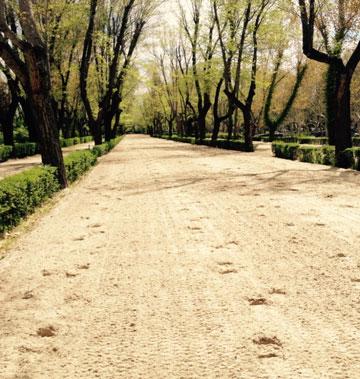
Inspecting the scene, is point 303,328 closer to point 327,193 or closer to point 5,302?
point 5,302

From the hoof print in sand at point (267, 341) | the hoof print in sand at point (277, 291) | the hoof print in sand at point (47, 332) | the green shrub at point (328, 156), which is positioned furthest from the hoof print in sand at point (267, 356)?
the green shrub at point (328, 156)

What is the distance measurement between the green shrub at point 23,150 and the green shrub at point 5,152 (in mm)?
961

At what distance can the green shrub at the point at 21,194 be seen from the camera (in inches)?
276

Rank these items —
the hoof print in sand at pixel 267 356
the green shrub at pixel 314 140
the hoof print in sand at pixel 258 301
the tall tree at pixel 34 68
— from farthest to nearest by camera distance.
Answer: the green shrub at pixel 314 140, the tall tree at pixel 34 68, the hoof print in sand at pixel 258 301, the hoof print in sand at pixel 267 356

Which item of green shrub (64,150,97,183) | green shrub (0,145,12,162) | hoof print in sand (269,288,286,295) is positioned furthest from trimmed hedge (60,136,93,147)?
hoof print in sand (269,288,286,295)

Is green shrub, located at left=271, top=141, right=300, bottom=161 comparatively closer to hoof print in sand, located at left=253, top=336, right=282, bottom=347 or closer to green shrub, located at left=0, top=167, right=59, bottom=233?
green shrub, located at left=0, top=167, right=59, bottom=233

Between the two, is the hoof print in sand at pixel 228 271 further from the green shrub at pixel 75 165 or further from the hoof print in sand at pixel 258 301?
the green shrub at pixel 75 165

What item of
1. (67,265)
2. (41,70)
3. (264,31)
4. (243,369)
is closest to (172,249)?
(67,265)

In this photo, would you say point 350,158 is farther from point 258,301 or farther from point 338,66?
point 258,301

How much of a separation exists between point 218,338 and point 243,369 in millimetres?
472

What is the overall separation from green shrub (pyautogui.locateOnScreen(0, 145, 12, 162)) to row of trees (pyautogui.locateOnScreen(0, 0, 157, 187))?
3.90m

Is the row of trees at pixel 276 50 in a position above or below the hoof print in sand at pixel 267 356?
above

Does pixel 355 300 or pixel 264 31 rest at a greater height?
pixel 264 31

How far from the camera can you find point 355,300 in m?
3.82
